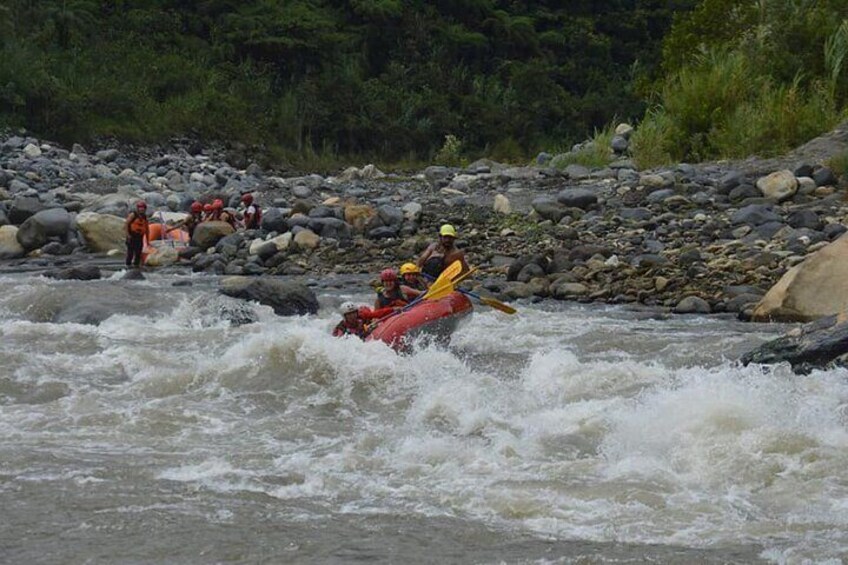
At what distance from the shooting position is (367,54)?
35.5 m

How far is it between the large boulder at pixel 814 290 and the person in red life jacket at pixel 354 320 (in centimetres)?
324

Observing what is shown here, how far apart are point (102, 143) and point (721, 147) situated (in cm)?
1428

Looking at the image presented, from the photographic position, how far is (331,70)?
33.1 metres

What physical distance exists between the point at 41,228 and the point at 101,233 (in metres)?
0.78

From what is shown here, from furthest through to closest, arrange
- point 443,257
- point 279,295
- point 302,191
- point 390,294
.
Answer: point 302,191 < point 279,295 < point 443,257 < point 390,294

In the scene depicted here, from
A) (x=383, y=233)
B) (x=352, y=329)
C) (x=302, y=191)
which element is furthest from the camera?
(x=302, y=191)

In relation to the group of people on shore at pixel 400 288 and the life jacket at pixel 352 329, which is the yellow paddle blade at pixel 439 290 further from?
the life jacket at pixel 352 329

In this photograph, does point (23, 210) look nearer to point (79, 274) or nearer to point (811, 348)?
point (79, 274)

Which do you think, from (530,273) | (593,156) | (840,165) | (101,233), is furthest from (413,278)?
(593,156)

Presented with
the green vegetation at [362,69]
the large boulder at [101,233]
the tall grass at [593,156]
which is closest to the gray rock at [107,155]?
the green vegetation at [362,69]

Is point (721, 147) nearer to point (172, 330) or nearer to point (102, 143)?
point (172, 330)

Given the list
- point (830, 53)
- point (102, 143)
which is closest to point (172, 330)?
point (830, 53)

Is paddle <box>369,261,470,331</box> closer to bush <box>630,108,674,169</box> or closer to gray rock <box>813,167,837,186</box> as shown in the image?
gray rock <box>813,167,837,186</box>

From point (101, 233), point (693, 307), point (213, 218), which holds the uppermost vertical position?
point (693, 307)
